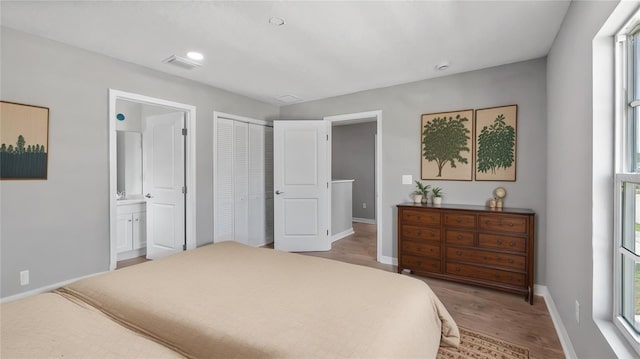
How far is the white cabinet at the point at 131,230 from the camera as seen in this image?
3932 mm

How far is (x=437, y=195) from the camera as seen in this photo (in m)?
3.53

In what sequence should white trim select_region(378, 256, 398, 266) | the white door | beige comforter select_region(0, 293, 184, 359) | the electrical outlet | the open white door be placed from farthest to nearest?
1. the open white door
2. white trim select_region(378, 256, 398, 266)
3. the white door
4. the electrical outlet
5. beige comforter select_region(0, 293, 184, 359)

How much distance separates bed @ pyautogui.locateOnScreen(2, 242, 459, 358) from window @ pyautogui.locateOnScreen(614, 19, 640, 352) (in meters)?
0.82

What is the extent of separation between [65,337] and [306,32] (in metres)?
2.40

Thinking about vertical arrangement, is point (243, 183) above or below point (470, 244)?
above

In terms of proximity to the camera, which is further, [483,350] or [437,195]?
[437,195]

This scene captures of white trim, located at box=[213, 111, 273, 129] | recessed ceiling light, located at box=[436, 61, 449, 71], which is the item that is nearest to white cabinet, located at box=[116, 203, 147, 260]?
white trim, located at box=[213, 111, 273, 129]

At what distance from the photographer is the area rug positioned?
1.90 metres

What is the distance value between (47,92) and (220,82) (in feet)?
5.60

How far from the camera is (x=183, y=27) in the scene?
2.35 metres

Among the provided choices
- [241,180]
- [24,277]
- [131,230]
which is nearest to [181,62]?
[241,180]

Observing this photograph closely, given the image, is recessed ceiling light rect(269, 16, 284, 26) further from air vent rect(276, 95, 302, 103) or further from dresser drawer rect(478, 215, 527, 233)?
dresser drawer rect(478, 215, 527, 233)

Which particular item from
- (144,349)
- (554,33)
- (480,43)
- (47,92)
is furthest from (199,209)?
(554,33)

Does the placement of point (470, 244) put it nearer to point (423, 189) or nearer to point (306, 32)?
point (423, 189)
